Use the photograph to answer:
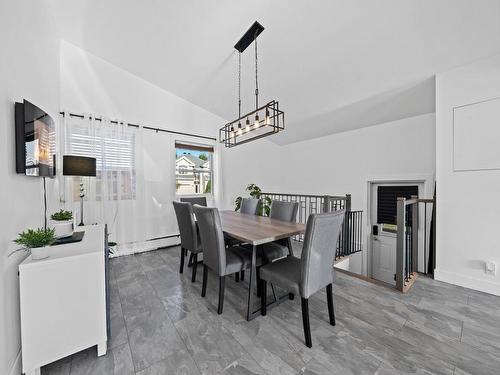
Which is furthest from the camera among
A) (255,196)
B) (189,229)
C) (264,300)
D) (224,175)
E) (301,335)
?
(255,196)

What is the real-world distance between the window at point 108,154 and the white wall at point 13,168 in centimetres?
129

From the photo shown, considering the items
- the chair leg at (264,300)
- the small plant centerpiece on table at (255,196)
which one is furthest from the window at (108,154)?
the chair leg at (264,300)

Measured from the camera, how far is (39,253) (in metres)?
1.26

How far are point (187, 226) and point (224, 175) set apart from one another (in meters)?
2.34

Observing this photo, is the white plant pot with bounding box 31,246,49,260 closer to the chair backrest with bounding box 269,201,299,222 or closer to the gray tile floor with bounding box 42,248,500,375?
the gray tile floor with bounding box 42,248,500,375

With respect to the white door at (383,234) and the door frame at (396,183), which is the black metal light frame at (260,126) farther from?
the white door at (383,234)

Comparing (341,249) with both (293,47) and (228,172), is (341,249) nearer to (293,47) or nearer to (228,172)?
(228,172)

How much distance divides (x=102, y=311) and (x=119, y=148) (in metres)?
2.79

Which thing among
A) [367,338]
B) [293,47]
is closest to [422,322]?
[367,338]

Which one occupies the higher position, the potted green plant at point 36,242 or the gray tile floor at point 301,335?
the potted green plant at point 36,242

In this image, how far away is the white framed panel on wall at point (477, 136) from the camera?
86.0 inches

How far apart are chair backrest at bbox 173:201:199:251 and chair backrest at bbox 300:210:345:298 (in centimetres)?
138

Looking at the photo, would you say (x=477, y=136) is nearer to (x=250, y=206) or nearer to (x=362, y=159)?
(x=362, y=159)

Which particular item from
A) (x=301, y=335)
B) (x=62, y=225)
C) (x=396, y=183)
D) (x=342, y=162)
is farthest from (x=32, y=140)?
(x=396, y=183)
